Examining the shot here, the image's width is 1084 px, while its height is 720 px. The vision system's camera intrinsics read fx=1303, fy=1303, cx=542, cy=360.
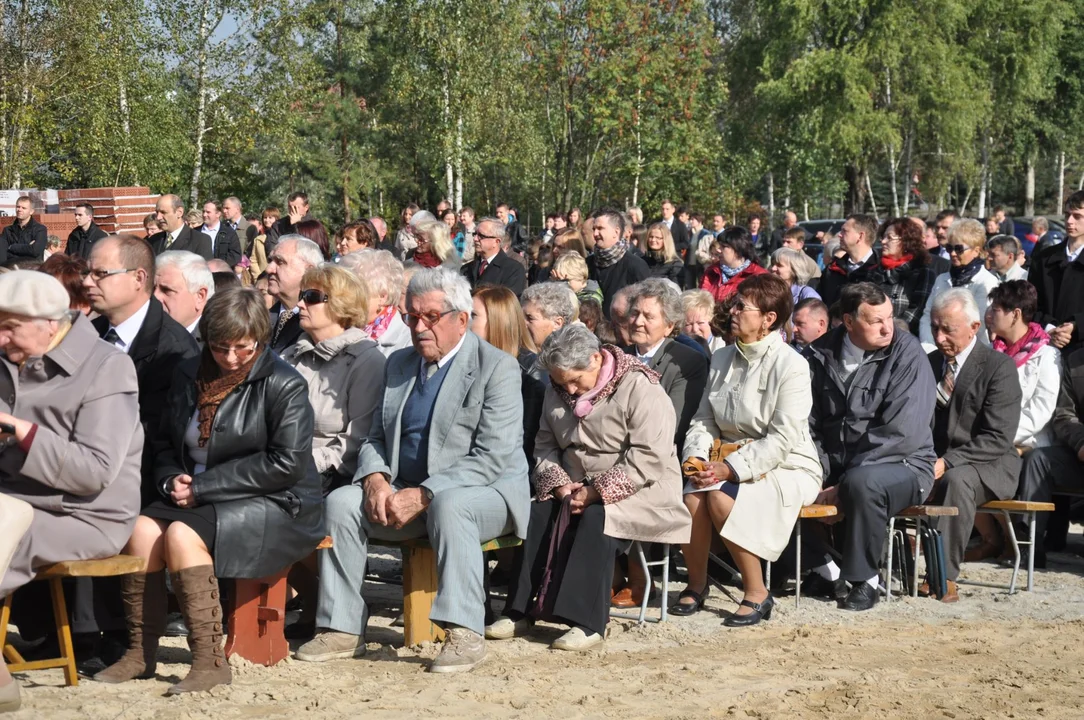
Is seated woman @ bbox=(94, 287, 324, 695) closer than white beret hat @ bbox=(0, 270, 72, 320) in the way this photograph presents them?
No

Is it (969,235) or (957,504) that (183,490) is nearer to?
(957,504)

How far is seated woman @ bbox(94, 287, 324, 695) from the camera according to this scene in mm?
5023

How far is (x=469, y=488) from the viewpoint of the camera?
18.8 ft

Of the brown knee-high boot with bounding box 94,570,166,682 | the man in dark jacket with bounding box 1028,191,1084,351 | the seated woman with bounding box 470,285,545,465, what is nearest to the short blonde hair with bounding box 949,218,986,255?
the man in dark jacket with bounding box 1028,191,1084,351

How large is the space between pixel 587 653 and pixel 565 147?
27.4 m

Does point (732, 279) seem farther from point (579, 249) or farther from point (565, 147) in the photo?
point (565, 147)

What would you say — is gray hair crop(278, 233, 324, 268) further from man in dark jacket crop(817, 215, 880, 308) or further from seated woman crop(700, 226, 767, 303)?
man in dark jacket crop(817, 215, 880, 308)

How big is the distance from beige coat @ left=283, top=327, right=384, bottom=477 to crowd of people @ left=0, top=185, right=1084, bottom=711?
11mm

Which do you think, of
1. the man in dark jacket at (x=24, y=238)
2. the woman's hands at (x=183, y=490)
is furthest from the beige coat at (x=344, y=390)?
the man in dark jacket at (x=24, y=238)

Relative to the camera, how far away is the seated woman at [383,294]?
7027 mm

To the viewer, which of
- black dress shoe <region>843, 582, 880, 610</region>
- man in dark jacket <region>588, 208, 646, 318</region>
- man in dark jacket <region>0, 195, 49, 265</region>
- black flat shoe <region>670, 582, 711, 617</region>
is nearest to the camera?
black flat shoe <region>670, 582, 711, 617</region>

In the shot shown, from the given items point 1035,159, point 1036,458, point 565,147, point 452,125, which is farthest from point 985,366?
point 1035,159

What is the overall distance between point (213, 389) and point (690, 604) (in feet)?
8.92

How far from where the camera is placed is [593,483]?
20.0ft
